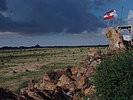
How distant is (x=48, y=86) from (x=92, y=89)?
4.27 meters

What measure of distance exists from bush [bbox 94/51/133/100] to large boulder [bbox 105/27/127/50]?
9.46 meters

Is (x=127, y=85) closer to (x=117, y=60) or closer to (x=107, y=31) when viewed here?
(x=117, y=60)

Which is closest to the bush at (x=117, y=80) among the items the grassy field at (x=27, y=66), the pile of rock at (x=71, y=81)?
the pile of rock at (x=71, y=81)

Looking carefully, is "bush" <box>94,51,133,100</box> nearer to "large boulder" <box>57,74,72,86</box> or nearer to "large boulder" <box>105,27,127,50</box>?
"large boulder" <box>57,74,72,86</box>

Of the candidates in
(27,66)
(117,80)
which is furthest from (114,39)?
(27,66)

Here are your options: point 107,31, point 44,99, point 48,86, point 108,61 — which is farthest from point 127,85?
point 107,31

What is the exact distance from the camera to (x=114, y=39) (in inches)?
973

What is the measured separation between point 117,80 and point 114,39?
1154 cm

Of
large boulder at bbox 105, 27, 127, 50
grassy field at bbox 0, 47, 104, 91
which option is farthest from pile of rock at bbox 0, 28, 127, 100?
grassy field at bbox 0, 47, 104, 91

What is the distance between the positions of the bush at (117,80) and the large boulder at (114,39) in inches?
372

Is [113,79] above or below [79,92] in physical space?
above

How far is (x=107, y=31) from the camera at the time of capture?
1005 inches

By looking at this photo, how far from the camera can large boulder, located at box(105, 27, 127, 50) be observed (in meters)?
24.3

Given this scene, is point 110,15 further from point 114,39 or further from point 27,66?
point 27,66
